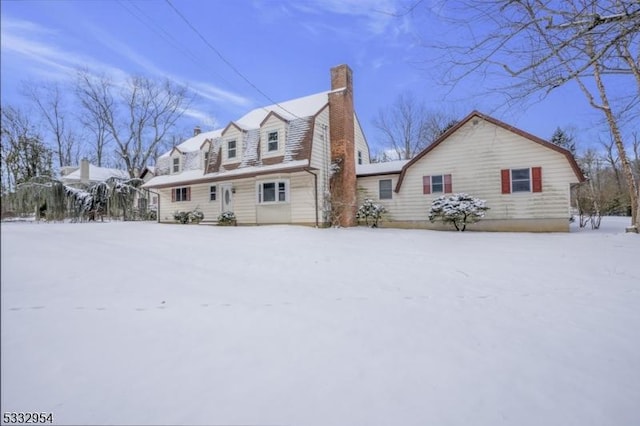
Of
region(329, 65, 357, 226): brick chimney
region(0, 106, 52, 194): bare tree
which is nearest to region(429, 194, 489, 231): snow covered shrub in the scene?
region(329, 65, 357, 226): brick chimney

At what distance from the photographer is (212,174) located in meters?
16.3

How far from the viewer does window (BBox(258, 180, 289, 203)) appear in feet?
48.9

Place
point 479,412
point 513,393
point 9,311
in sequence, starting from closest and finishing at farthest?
point 9,311
point 479,412
point 513,393

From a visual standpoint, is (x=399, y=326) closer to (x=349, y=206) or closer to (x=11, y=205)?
(x=11, y=205)

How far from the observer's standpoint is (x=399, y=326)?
127 inches

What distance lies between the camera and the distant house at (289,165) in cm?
1422

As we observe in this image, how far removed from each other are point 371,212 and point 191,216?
9492 mm

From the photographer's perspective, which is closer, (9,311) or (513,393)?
(9,311)

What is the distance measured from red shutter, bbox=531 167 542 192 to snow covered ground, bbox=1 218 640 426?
8880 mm

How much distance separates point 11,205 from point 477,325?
3780mm

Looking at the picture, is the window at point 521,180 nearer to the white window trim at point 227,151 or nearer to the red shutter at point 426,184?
the red shutter at point 426,184

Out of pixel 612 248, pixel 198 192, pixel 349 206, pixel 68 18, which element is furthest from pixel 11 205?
pixel 198 192

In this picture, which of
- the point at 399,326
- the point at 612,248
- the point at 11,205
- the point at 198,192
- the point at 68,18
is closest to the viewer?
the point at 11,205

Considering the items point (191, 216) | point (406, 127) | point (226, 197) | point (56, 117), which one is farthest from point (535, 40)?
point (406, 127)
